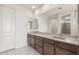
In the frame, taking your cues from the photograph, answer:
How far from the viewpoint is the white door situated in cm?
202

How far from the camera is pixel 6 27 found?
2.06 m

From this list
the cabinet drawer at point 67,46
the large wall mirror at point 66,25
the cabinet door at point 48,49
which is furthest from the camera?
the cabinet door at point 48,49

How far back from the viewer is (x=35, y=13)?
2.44m

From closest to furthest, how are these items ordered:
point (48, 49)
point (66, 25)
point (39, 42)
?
point (66, 25) → point (48, 49) → point (39, 42)

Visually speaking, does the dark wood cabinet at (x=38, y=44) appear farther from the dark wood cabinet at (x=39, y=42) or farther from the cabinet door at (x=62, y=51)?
the cabinet door at (x=62, y=51)

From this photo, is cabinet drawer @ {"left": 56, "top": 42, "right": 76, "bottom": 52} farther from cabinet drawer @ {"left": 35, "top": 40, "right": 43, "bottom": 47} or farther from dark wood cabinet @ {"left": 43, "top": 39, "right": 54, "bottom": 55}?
cabinet drawer @ {"left": 35, "top": 40, "right": 43, "bottom": 47}

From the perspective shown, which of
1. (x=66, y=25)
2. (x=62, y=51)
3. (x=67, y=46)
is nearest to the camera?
(x=67, y=46)

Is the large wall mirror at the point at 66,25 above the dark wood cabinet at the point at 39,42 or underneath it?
above

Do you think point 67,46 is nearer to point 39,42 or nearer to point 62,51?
point 62,51

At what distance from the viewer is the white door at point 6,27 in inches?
79.4

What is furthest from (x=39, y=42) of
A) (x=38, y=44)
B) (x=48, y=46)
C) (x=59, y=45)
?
(x=59, y=45)

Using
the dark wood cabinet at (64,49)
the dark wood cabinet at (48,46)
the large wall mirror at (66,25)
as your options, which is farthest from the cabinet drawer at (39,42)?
the large wall mirror at (66,25)

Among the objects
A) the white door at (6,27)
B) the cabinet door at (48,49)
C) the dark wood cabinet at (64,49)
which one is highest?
the white door at (6,27)
